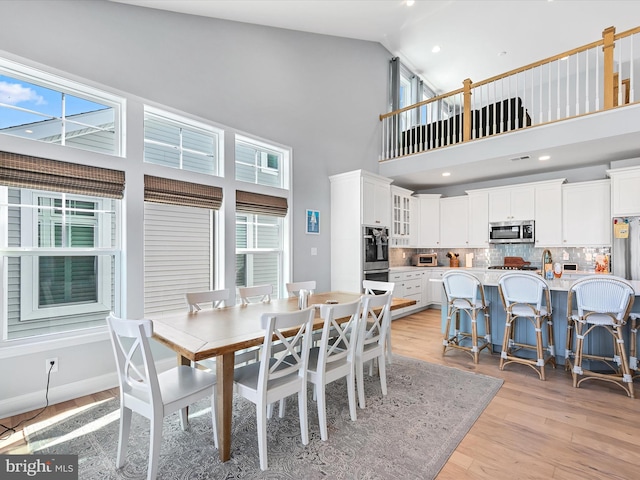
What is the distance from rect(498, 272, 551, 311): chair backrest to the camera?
312 cm

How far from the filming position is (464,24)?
18.0 feet

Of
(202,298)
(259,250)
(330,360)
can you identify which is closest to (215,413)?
(330,360)

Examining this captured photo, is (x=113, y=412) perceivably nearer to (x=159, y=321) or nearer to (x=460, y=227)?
(x=159, y=321)

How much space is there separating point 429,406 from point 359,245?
2635mm

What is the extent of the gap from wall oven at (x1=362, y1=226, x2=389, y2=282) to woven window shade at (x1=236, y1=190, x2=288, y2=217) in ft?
4.46

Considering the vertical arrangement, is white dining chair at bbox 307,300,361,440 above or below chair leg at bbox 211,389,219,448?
above

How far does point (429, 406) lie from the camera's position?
8.52ft

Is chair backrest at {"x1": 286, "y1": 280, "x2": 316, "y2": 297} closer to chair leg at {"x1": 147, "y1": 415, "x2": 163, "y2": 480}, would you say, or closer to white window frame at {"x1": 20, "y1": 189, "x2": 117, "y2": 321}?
white window frame at {"x1": 20, "y1": 189, "x2": 117, "y2": 321}

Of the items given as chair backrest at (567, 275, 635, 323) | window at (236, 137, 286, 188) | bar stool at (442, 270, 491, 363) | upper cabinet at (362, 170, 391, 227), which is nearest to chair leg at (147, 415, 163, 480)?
window at (236, 137, 286, 188)

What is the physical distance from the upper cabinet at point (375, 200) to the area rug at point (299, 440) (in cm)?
282

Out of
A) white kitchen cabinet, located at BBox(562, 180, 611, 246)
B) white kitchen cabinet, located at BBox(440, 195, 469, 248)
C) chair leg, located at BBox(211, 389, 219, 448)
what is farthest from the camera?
white kitchen cabinet, located at BBox(440, 195, 469, 248)

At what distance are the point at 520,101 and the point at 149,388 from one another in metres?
5.74

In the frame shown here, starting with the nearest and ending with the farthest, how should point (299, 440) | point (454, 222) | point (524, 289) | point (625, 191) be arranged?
point (299, 440) → point (524, 289) → point (625, 191) → point (454, 222)

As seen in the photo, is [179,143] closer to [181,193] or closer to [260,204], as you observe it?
[181,193]
